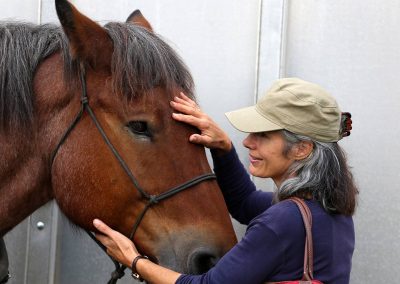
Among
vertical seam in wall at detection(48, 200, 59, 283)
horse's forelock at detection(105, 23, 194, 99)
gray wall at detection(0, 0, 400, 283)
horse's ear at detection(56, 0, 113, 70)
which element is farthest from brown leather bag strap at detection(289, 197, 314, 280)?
vertical seam in wall at detection(48, 200, 59, 283)

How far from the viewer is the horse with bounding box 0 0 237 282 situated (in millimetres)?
2092

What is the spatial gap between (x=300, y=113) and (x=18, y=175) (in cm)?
101

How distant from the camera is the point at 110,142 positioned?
213 cm

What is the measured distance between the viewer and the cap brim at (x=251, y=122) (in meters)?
2.08

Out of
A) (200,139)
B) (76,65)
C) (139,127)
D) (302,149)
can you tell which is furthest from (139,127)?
(302,149)

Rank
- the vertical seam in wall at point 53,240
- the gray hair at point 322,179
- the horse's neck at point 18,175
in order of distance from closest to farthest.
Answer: the gray hair at point 322,179 → the horse's neck at point 18,175 → the vertical seam in wall at point 53,240

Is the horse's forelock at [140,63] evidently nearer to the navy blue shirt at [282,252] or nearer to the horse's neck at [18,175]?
the horse's neck at [18,175]

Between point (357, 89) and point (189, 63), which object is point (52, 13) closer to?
point (189, 63)

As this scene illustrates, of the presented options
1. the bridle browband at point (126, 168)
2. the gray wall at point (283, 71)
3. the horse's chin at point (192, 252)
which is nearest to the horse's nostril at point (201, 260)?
the horse's chin at point (192, 252)

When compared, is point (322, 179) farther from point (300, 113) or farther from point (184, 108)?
point (184, 108)

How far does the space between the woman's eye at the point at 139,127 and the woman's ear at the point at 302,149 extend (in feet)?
1.63

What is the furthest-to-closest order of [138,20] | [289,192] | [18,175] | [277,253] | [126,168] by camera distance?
[138,20]
[18,175]
[126,168]
[289,192]
[277,253]

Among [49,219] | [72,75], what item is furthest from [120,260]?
[49,219]

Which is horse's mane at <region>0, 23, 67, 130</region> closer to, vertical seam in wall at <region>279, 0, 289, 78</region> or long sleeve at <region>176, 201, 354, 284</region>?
long sleeve at <region>176, 201, 354, 284</region>
